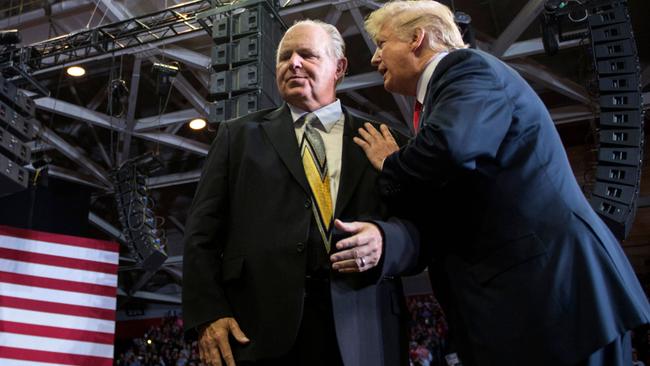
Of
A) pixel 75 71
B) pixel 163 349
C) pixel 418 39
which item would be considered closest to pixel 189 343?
pixel 163 349

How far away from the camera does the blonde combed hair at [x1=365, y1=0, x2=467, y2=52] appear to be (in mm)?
1828

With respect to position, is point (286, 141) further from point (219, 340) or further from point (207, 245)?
point (219, 340)

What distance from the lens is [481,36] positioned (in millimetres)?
8805

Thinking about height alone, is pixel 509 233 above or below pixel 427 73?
below

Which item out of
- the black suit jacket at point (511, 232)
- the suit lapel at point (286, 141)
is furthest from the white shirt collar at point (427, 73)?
the suit lapel at point (286, 141)

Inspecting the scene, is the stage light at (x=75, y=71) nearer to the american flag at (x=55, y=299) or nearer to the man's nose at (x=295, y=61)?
the american flag at (x=55, y=299)

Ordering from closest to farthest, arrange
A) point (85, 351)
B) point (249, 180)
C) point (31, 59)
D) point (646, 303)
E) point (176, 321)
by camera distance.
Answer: point (646, 303) → point (249, 180) → point (85, 351) → point (31, 59) → point (176, 321)

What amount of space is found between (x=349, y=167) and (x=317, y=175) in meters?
0.09

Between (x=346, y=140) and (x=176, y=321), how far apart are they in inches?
719

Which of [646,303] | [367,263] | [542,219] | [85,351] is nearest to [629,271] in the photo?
[646,303]

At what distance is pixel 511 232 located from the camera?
1497mm

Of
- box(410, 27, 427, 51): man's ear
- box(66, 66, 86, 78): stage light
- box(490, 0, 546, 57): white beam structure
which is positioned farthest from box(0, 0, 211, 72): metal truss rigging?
box(410, 27, 427, 51): man's ear

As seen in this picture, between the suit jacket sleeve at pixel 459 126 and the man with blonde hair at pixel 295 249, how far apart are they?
6.7 inches

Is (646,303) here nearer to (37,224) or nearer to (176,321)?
(37,224)
